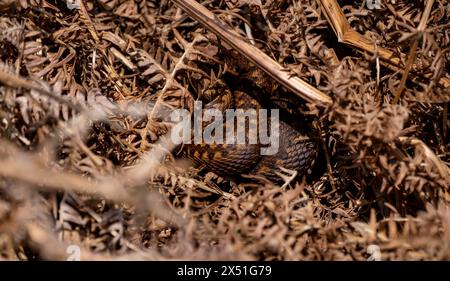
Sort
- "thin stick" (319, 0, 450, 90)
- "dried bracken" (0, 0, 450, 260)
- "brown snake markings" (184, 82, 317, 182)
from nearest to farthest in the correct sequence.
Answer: "dried bracken" (0, 0, 450, 260), "thin stick" (319, 0, 450, 90), "brown snake markings" (184, 82, 317, 182)

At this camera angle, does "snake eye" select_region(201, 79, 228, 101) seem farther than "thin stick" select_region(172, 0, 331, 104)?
Yes

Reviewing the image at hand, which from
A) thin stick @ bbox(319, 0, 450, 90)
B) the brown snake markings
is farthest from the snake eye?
thin stick @ bbox(319, 0, 450, 90)

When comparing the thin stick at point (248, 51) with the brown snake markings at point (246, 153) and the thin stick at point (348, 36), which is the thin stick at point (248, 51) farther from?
the brown snake markings at point (246, 153)

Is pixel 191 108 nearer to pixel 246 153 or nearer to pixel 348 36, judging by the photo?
pixel 246 153

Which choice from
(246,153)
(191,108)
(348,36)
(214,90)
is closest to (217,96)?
(214,90)

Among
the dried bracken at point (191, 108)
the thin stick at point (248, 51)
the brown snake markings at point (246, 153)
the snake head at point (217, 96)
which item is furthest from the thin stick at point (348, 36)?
the snake head at point (217, 96)

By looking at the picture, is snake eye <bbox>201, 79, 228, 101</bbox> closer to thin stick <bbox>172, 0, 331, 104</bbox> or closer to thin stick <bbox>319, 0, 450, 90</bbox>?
thin stick <bbox>172, 0, 331, 104</bbox>
